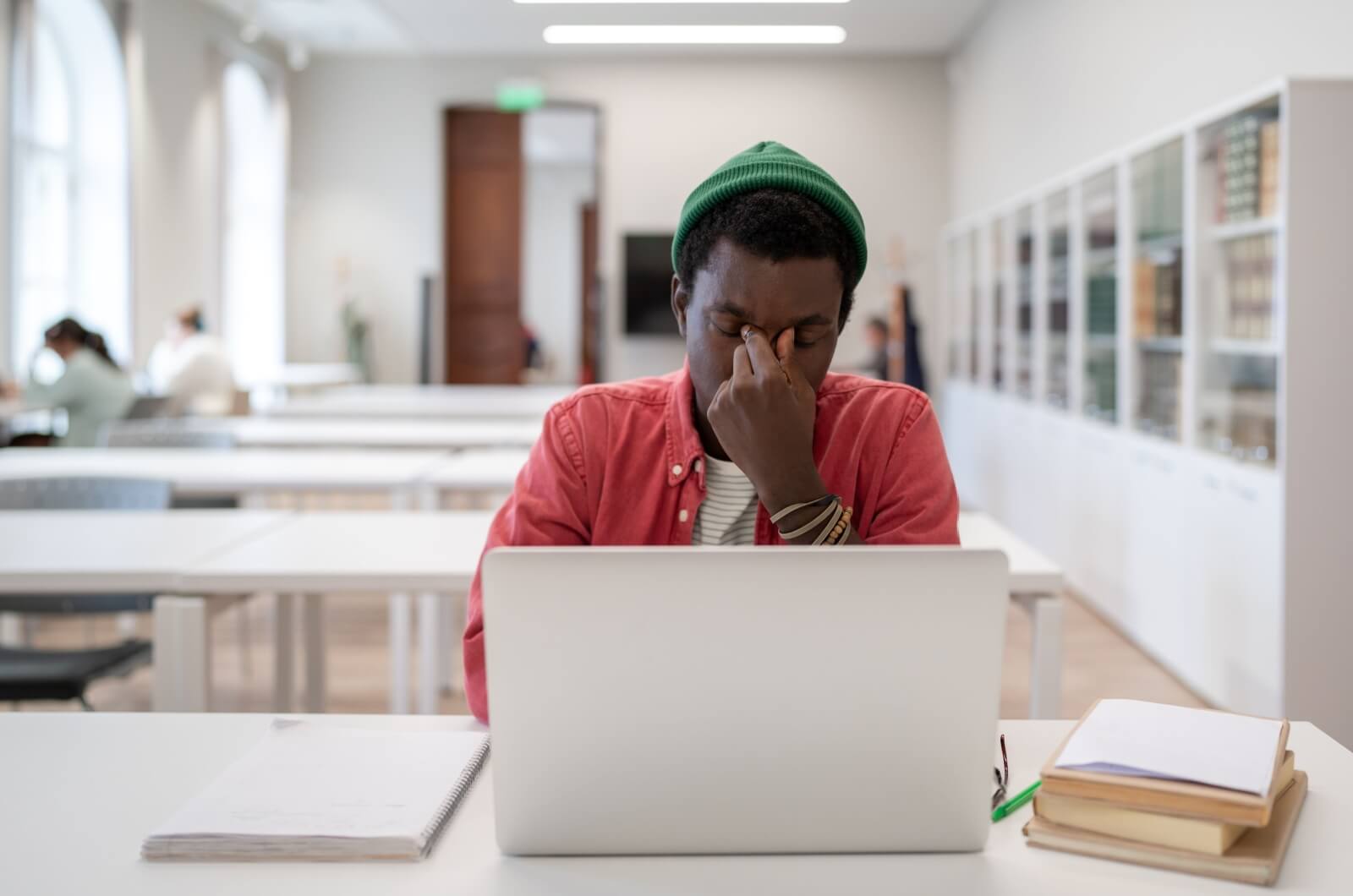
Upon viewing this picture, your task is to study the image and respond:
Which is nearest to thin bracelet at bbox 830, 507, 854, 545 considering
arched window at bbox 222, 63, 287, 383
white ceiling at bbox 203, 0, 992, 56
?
white ceiling at bbox 203, 0, 992, 56

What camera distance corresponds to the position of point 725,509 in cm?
145

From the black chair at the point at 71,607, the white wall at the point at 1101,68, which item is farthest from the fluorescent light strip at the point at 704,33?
the white wall at the point at 1101,68

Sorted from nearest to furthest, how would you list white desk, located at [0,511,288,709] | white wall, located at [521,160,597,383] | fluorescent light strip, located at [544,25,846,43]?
fluorescent light strip, located at [544,25,846,43]
white desk, located at [0,511,288,709]
white wall, located at [521,160,597,383]

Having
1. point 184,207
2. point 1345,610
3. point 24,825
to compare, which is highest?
point 184,207

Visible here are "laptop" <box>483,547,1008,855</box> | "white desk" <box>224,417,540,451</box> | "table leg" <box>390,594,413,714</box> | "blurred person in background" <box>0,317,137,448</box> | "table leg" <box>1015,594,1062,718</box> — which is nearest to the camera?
"laptop" <box>483,547,1008,855</box>

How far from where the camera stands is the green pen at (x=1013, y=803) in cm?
104

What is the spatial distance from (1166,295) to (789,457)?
134 inches

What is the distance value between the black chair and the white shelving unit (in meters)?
2.67

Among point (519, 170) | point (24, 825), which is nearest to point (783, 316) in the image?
point (24, 825)

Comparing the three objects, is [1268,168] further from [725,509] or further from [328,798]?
[328,798]

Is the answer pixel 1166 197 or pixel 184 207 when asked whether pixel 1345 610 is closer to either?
pixel 1166 197

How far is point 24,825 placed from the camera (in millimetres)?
1021

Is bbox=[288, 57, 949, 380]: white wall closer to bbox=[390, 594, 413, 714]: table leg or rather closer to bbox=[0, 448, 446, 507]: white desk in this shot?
bbox=[0, 448, 446, 507]: white desk

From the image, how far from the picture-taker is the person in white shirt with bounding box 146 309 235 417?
7.62 m
